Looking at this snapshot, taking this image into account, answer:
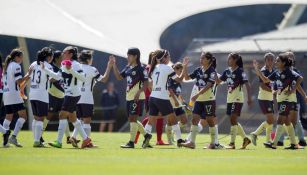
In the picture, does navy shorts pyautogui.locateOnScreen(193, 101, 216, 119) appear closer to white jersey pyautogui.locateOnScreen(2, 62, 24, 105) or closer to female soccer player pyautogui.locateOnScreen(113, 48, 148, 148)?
female soccer player pyautogui.locateOnScreen(113, 48, 148, 148)

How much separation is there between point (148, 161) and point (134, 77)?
13.4 feet

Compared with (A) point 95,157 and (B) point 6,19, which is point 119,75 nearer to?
(A) point 95,157

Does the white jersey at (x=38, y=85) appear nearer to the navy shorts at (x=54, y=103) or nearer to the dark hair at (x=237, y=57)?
the navy shorts at (x=54, y=103)

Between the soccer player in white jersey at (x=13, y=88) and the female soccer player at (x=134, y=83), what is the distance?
1.89 meters

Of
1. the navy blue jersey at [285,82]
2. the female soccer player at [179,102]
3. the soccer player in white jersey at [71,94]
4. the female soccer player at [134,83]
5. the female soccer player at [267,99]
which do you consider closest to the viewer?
the soccer player in white jersey at [71,94]

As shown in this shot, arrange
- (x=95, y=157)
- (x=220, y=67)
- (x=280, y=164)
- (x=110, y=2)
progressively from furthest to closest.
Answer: (x=110, y=2), (x=220, y=67), (x=95, y=157), (x=280, y=164)

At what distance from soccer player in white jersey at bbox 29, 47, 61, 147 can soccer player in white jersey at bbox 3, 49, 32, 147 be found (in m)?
0.56

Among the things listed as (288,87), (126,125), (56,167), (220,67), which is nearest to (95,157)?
(56,167)

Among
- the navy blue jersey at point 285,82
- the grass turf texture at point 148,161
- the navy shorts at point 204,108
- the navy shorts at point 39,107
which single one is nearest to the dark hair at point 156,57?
the navy shorts at point 204,108

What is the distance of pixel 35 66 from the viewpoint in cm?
1784

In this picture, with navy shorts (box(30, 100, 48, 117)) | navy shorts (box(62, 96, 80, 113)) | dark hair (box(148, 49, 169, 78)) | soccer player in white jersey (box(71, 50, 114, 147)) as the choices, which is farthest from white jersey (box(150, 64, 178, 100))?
navy shorts (box(30, 100, 48, 117))

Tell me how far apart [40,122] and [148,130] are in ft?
6.68

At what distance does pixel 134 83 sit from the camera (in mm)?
18297

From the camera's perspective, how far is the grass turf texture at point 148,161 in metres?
12.6
